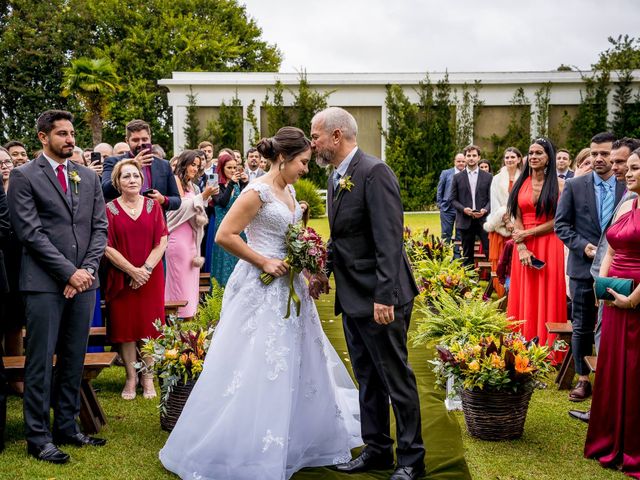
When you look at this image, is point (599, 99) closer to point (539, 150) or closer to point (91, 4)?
point (539, 150)

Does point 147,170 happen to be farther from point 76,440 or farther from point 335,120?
point 335,120

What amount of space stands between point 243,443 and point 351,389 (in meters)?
→ 1.71

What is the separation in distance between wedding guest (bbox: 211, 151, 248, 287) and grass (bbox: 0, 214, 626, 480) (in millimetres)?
3324

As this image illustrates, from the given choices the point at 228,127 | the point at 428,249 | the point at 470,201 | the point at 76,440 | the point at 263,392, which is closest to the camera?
the point at 263,392

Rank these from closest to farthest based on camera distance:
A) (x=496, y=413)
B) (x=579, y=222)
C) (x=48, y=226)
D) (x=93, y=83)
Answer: (x=48, y=226) → (x=496, y=413) → (x=579, y=222) → (x=93, y=83)

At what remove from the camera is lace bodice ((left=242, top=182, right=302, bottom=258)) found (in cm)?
489

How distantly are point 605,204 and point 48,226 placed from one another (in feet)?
16.0

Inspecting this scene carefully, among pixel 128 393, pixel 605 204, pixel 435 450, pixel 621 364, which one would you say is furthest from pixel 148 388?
pixel 605 204

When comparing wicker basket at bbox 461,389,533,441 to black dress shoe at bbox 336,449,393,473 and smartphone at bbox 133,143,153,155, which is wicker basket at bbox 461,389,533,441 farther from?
smartphone at bbox 133,143,153,155

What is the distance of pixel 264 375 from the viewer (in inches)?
187

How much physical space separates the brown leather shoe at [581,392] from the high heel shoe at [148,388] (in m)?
4.00

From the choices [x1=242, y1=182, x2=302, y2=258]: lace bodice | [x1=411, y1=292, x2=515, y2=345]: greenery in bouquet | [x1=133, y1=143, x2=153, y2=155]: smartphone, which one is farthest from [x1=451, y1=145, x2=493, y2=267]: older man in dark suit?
[x1=242, y1=182, x2=302, y2=258]: lace bodice

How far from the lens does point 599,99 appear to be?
96.8 ft

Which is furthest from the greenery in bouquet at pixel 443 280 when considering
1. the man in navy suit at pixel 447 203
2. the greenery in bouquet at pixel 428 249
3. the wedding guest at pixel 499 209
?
the man in navy suit at pixel 447 203
